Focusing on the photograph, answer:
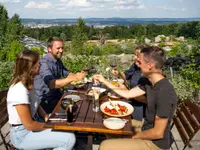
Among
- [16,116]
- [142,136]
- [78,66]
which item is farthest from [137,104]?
[78,66]

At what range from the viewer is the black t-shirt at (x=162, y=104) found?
1.86 metres

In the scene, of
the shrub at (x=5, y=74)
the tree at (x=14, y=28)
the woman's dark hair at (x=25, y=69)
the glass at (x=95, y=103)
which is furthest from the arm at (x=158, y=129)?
the tree at (x=14, y=28)

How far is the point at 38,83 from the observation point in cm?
288

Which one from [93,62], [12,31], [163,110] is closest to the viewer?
[163,110]

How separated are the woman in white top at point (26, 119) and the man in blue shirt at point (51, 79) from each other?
0.73m

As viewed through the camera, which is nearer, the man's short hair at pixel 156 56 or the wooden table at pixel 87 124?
the wooden table at pixel 87 124

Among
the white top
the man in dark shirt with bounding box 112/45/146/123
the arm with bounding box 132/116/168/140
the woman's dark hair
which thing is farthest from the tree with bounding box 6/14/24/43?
the arm with bounding box 132/116/168/140

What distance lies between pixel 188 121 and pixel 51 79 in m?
1.63

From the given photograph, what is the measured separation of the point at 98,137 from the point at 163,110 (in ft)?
4.46

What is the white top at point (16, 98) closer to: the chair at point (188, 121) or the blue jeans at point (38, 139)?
the blue jeans at point (38, 139)

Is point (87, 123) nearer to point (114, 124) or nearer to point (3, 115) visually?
point (114, 124)

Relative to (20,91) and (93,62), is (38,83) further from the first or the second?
(93,62)

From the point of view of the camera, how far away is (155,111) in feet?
6.42

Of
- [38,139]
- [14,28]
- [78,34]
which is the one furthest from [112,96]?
[14,28]
